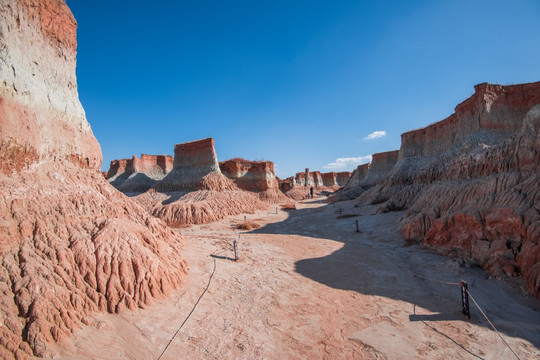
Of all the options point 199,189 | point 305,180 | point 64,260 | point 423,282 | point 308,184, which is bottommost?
point 423,282

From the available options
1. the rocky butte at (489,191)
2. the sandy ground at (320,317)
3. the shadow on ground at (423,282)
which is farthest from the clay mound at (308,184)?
the sandy ground at (320,317)

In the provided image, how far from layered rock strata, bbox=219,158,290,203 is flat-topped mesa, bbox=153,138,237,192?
17.8 ft

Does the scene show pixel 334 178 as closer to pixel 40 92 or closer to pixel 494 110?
pixel 494 110

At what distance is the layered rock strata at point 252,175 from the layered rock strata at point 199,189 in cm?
543

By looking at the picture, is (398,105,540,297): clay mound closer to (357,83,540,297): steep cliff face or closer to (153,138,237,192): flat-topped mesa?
(357,83,540,297): steep cliff face

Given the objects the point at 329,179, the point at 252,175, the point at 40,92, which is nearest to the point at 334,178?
the point at 329,179

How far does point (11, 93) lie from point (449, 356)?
9652mm

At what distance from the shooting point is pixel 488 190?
9.40m

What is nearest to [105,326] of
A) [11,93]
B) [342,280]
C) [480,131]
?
[11,93]

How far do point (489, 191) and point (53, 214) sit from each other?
13.8 metres

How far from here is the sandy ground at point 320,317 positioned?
3967 millimetres

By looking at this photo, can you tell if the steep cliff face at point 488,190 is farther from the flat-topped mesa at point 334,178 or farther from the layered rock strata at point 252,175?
the flat-topped mesa at point 334,178

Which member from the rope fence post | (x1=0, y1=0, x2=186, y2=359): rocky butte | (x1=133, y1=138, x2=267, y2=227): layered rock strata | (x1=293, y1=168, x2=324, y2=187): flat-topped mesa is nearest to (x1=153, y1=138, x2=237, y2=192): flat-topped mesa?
(x1=133, y1=138, x2=267, y2=227): layered rock strata

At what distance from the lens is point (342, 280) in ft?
22.6
